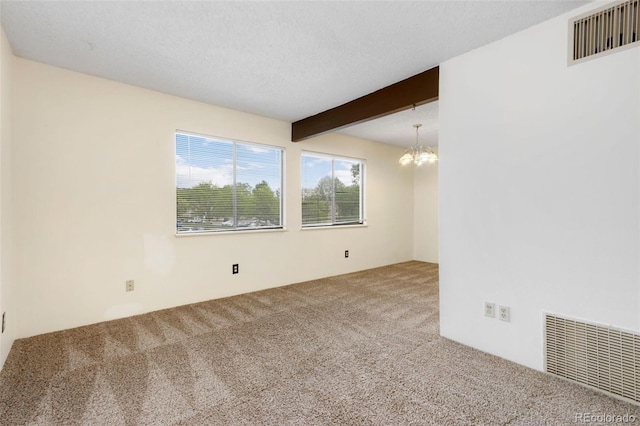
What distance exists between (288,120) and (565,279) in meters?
3.67

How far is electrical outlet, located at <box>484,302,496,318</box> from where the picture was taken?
2311 millimetres

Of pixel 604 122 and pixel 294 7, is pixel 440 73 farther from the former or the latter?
pixel 294 7

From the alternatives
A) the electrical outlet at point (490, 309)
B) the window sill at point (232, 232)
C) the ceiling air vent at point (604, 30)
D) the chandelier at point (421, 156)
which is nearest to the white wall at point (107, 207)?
the window sill at point (232, 232)

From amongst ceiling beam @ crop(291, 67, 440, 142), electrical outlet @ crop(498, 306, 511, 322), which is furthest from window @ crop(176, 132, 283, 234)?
electrical outlet @ crop(498, 306, 511, 322)

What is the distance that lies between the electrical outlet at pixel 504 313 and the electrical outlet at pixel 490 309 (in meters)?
0.04

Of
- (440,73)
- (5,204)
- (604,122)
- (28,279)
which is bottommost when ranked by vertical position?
(28,279)

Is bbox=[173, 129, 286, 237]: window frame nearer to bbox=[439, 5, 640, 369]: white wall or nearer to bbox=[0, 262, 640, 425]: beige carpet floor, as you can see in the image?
bbox=[0, 262, 640, 425]: beige carpet floor

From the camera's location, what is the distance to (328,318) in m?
3.12

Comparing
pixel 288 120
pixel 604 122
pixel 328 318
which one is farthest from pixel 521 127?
pixel 288 120

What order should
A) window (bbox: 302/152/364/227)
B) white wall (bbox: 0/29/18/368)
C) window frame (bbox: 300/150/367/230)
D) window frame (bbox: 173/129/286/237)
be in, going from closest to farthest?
white wall (bbox: 0/29/18/368), window frame (bbox: 173/129/286/237), window frame (bbox: 300/150/367/230), window (bbox: 302/152/364/227)

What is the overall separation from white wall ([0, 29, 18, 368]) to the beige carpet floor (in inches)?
8.9

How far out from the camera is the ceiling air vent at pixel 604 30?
5.62 ft

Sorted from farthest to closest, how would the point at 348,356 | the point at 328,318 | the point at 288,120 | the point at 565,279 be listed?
1. the point at 288,120
2. the point at 328,318
3. the point at 348,356
4. the point at 565,279

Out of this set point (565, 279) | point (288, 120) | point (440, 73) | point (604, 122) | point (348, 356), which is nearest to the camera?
point (604, 122)
